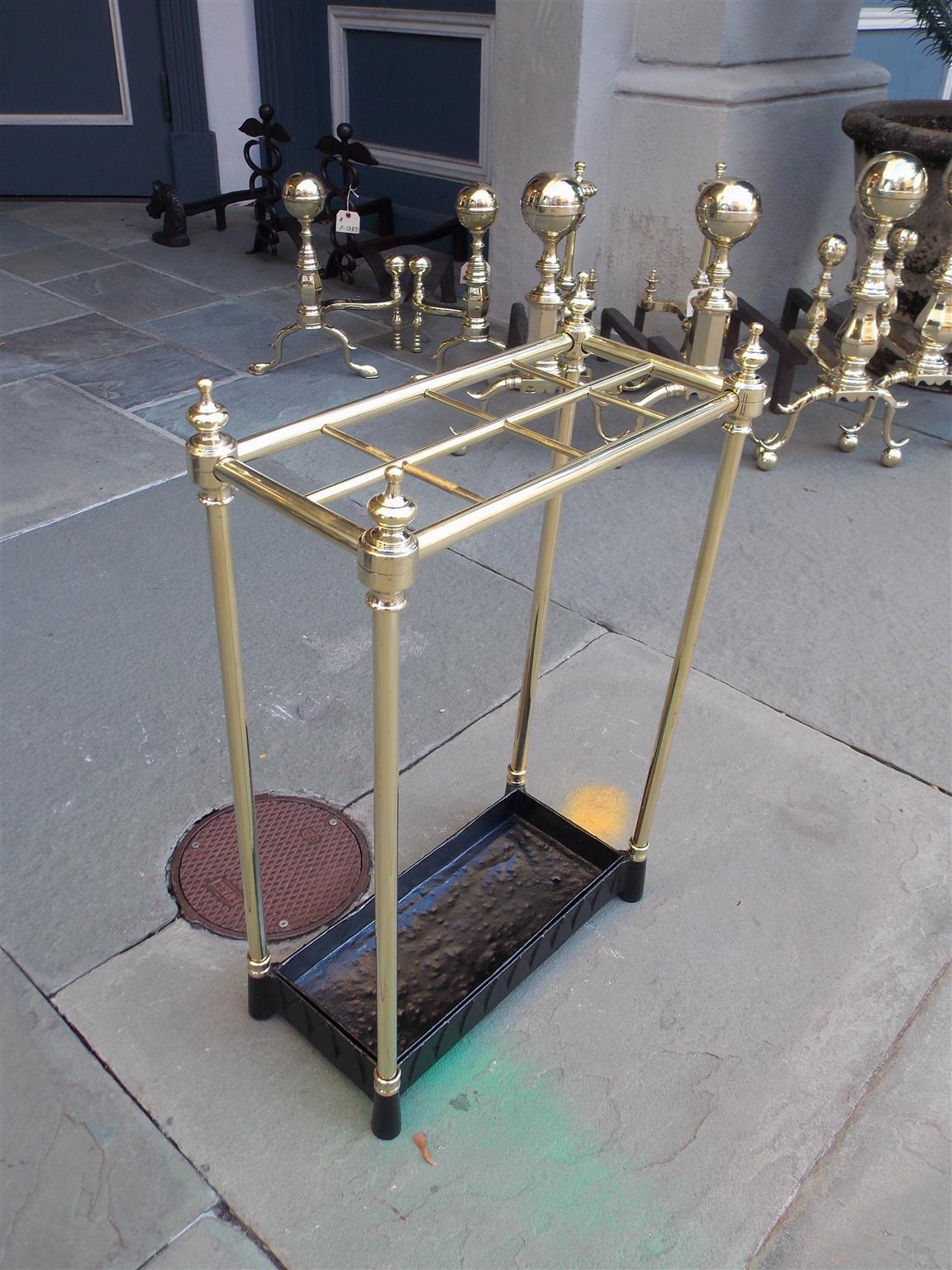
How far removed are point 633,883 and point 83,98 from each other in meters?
5.60

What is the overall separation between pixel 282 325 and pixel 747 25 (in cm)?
206

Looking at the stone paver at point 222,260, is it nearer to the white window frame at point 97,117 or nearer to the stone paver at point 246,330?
the stone paver at point 246,330

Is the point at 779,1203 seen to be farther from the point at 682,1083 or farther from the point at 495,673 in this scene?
the point at 495,673

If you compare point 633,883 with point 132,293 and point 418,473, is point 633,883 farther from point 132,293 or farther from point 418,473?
point 132,293

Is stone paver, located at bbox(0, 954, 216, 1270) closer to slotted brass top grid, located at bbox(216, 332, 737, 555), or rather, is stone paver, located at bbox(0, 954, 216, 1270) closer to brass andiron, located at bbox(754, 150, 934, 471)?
slotted brass top grid, located at bbox(216, 332, 737, 555)

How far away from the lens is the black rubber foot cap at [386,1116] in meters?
1.39

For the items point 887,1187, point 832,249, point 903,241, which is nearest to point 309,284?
point 832,249

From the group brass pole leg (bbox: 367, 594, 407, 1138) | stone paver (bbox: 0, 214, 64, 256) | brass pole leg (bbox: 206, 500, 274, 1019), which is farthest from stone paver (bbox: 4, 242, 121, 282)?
brass pole leg (bbox: 367, 594, 407, 1138)

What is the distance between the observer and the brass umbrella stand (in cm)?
103

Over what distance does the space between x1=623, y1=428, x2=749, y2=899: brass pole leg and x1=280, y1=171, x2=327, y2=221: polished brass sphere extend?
8.03 ft

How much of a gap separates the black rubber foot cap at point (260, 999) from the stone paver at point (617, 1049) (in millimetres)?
22

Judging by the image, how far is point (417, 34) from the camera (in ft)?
15.1

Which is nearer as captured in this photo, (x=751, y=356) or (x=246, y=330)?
(x=751, y=356)

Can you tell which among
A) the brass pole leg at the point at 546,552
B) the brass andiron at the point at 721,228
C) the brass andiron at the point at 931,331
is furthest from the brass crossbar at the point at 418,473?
the brass andiron at the point at 931,331
